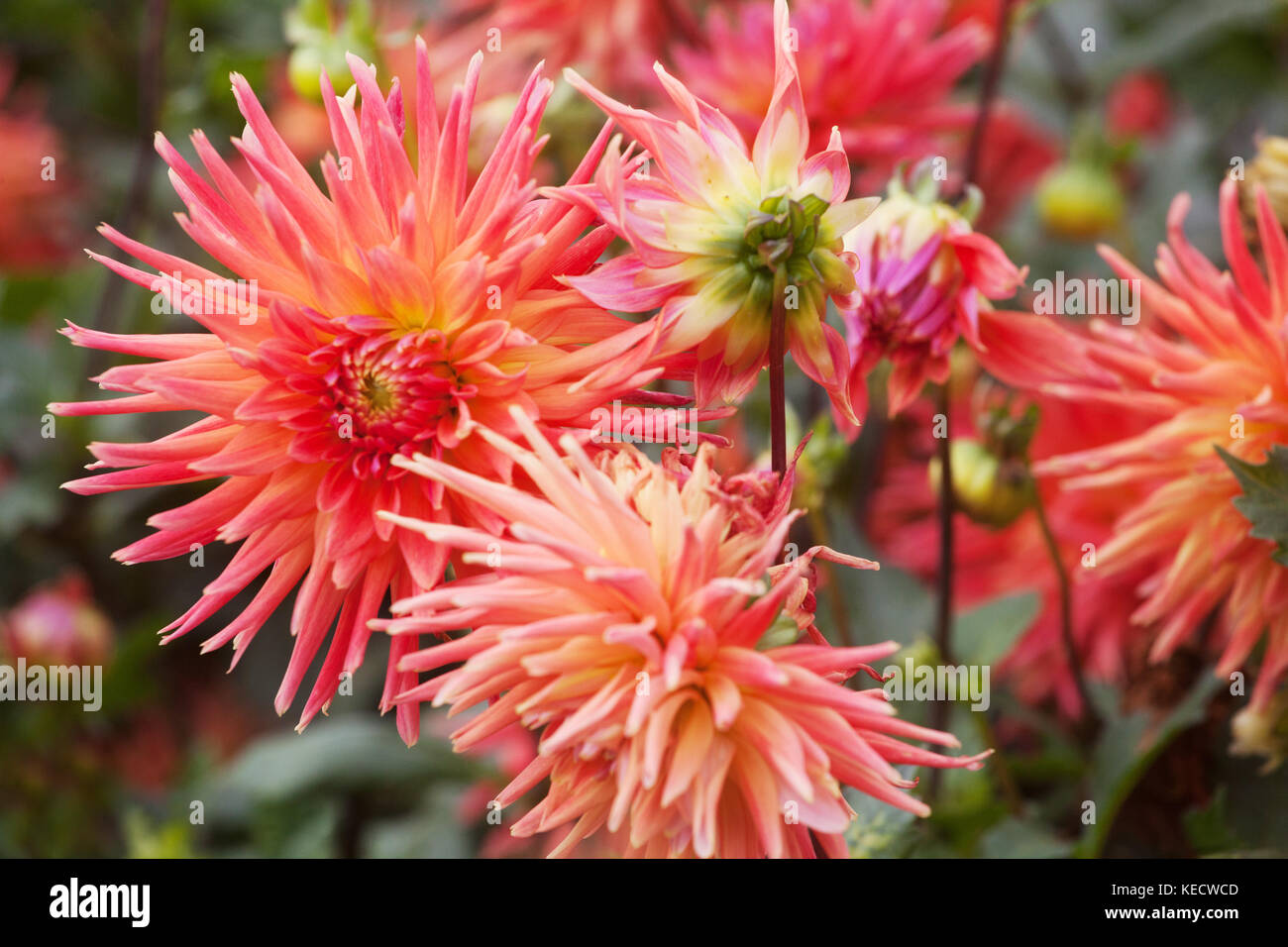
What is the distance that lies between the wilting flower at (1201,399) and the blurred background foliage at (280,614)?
8cm

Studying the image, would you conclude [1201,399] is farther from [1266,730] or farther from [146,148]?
[146,148]

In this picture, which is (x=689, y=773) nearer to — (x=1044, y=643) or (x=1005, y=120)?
(x=1044, y=643)

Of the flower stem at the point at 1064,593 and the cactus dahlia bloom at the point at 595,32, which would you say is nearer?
the flower stem at the point at 1064,593

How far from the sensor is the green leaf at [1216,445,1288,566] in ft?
1.51

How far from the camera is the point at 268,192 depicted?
384 mm

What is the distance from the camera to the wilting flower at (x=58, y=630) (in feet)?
2.96

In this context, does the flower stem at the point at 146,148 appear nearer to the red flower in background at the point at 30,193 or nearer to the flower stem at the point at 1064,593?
the red flower in background at the point at 30,193

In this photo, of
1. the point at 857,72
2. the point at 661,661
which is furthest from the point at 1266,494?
the point at 857,72

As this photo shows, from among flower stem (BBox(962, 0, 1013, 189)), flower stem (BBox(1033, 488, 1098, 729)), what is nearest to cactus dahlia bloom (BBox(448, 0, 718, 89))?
flower stem (BBox(962, 0, 1013, 189))

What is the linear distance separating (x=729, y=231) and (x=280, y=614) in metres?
0.81


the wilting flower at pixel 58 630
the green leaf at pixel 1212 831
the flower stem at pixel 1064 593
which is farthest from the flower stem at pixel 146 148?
the green leaf at pixel 1212 831

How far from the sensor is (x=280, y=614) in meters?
1.08

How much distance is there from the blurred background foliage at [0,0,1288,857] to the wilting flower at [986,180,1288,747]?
0.08m

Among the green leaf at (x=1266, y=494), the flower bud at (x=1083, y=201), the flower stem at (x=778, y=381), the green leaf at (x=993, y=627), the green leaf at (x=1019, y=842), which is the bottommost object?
the green leaf at (x=1019, y=842)
